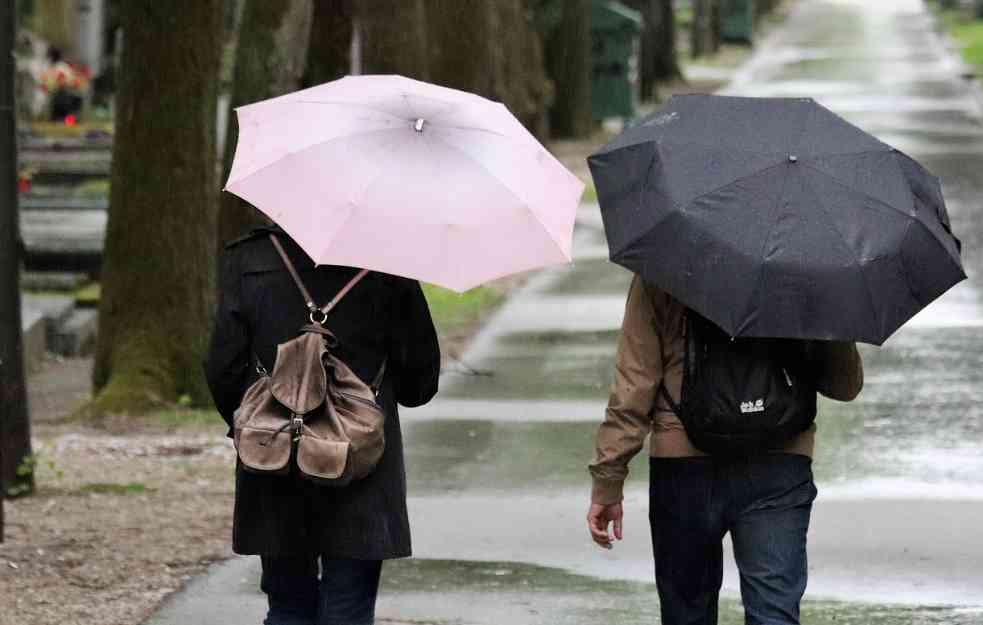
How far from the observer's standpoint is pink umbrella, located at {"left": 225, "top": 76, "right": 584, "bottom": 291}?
475cm

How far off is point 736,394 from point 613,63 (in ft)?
82.5

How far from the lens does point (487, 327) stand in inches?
557

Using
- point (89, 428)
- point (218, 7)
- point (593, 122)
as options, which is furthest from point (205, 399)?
point (593, 122)

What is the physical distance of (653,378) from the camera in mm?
4902

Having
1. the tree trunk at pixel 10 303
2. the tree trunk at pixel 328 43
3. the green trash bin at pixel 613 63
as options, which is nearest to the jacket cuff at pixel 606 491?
the tree trunk at pixel 10 303

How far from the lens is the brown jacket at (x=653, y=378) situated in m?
4.91

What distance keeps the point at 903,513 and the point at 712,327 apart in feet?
12.4

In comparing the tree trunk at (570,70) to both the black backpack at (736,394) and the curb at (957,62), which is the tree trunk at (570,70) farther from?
the black backpack at (736,394)

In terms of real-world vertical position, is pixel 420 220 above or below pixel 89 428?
above

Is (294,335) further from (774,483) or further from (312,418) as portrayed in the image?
(774,483)

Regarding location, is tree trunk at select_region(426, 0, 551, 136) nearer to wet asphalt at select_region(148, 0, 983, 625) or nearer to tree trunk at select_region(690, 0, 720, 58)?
wet asphalt at select_region(148, 0, 983, 625)

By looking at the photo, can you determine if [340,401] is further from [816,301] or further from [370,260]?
[816,301]

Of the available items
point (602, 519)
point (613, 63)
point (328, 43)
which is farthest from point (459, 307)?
point (613, 63)

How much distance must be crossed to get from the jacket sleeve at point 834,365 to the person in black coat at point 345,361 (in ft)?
3.13
